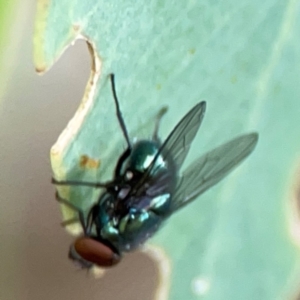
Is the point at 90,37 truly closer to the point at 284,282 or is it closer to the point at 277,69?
the point at 277,69

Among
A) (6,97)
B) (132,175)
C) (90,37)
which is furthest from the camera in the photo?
(6,97)

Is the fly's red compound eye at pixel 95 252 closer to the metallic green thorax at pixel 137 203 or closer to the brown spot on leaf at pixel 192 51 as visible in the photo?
the metallic green thorax at pixel 137 203

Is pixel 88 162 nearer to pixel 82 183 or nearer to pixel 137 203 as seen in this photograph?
pixel 82 183

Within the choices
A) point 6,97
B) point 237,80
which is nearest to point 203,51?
point 237,80

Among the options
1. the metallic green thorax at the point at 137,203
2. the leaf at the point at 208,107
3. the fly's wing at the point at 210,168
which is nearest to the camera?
the leaf at the point at 208,107

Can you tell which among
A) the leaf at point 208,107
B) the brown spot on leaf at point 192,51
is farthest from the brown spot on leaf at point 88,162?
the brown spot on leaf at point 192,51

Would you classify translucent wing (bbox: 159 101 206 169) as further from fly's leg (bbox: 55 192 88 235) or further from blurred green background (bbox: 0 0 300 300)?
fly's leg (bbox: 55 192 88 235)

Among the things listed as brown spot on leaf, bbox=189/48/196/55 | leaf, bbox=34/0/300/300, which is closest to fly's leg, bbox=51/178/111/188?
leaf, bbox=34/0/300/300
